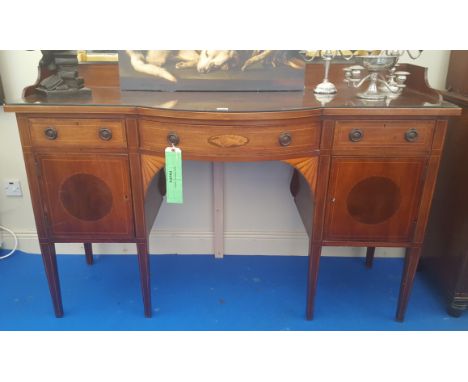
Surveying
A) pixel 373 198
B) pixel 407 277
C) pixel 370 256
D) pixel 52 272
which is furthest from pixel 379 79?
pixel 52 272

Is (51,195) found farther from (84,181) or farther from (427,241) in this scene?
(427,241)

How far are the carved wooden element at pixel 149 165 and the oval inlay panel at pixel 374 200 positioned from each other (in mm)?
645

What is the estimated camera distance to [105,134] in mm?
1228

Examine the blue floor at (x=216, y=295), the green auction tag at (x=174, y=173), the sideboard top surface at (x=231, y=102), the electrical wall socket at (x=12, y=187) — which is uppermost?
the sideboard top surface at (x=231, y=102)

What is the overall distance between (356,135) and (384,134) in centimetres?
9

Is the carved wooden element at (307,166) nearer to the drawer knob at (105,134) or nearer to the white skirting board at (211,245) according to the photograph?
the drawer knob at (105,134)

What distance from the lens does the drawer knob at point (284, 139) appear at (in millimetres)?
1211

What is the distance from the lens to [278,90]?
1.50 metres

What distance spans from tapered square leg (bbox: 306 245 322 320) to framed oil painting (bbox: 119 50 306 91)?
0.63 m

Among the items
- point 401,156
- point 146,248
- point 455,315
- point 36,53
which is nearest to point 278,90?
point 401,156

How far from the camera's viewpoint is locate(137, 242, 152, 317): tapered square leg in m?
1.40

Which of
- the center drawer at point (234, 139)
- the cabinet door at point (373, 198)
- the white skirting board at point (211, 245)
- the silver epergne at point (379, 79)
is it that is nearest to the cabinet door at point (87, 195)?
the center drawer at point (234, 139)

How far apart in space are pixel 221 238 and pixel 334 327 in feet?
2.26

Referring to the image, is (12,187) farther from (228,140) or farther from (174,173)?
(228,140)
